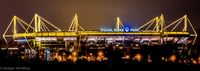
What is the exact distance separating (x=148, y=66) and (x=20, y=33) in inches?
2390

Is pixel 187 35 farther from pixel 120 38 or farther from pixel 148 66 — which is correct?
pixel 148 66

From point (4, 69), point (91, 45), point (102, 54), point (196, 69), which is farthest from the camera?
point (91, 45)

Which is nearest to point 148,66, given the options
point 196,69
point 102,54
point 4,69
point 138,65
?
point 138,65

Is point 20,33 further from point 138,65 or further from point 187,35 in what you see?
point 138,65

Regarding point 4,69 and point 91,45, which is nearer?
point 4,69

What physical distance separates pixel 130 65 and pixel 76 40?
172 ft

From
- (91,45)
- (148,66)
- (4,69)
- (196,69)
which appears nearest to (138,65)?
(148,66)

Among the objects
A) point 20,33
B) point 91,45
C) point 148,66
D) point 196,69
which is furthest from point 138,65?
point 20,33

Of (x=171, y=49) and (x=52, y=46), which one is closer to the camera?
(x=171, y=49)

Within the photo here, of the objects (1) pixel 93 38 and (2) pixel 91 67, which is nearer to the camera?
(2) pixel 91 67

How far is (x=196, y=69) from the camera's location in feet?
210

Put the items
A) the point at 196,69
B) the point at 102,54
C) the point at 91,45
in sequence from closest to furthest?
the point at 196,69 → the point at 102,54 → the point at 91,45

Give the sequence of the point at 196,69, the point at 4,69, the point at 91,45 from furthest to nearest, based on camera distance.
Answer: the point at 91,45
the point at 196,69
the point at 4,69

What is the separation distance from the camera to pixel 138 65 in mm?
66500
